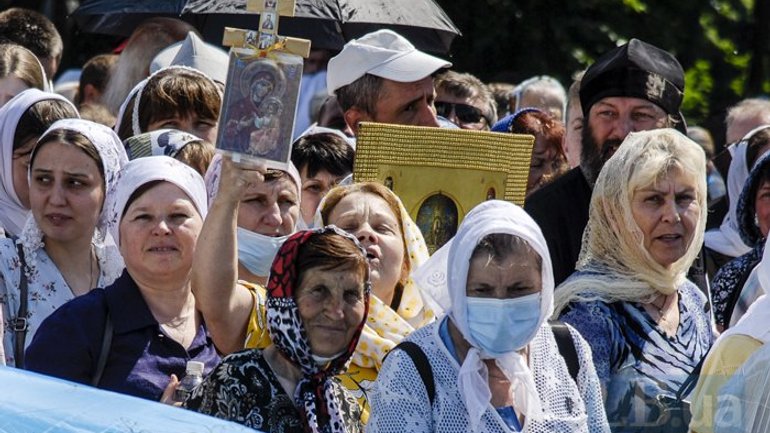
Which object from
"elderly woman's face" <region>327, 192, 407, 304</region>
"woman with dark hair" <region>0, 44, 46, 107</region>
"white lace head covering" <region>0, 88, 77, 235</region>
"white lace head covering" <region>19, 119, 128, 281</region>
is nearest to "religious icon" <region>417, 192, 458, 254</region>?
"elderly woman's face" <region>327, 192, 407, 304</region>

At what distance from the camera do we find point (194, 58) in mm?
7988

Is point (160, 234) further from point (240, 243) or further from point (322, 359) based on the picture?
point (322, 359)

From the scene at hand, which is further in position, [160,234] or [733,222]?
[733,222]

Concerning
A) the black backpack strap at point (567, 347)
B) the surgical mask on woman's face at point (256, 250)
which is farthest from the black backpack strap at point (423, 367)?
the surgical mask on woman's face at point (256, 250)

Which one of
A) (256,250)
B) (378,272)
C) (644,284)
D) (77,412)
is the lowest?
(256,250)

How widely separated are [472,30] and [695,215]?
760 cm

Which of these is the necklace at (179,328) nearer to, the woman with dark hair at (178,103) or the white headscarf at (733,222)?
the woman with dark hair at (178,103)

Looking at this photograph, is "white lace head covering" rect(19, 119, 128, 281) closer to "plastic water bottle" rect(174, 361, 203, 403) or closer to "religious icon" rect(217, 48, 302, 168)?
"plastic water bottle" rect(174, 361, 203, 403)

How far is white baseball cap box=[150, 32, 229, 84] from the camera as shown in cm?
798

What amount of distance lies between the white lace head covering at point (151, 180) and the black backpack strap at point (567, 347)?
1367 millimetres

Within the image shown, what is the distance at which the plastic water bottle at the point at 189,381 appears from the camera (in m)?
5.13

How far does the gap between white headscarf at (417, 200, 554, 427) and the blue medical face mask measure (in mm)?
19

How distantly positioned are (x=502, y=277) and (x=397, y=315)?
0.81m

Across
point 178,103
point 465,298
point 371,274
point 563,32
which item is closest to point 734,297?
point 371,274
